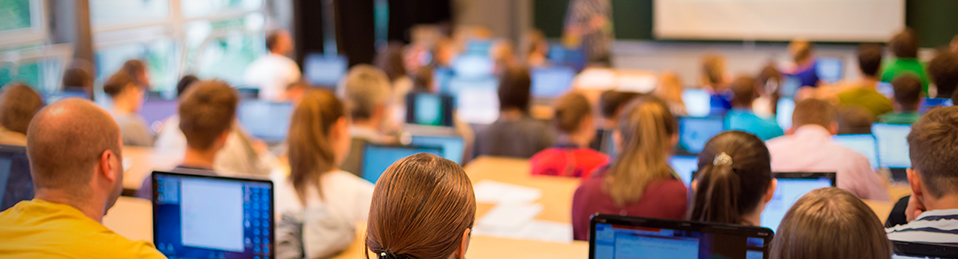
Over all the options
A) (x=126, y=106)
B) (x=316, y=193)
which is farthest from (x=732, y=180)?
(x=126, y=106)

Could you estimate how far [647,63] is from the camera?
1094 cm

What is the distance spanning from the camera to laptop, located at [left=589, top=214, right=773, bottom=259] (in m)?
1.57

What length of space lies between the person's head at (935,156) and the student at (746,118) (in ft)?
7.44

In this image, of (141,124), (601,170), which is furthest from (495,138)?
(141,124)

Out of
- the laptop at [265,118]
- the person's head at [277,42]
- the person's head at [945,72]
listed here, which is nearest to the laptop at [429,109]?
the laptop at [265,118]

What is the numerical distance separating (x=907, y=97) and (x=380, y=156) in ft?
9.77

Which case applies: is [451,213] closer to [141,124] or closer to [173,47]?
[141,124]

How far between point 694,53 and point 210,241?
940 cm

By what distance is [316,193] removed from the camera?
7.81 ft

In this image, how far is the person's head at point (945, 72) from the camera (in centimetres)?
393

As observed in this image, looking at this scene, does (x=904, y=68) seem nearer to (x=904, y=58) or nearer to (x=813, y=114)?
(x=904, y=58)

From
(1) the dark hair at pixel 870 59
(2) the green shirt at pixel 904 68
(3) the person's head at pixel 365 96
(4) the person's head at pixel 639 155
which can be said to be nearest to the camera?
(4) the person's head at pixel 639 155

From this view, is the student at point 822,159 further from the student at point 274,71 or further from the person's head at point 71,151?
the student at point 274,71

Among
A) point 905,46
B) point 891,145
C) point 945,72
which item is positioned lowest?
point 891,145
